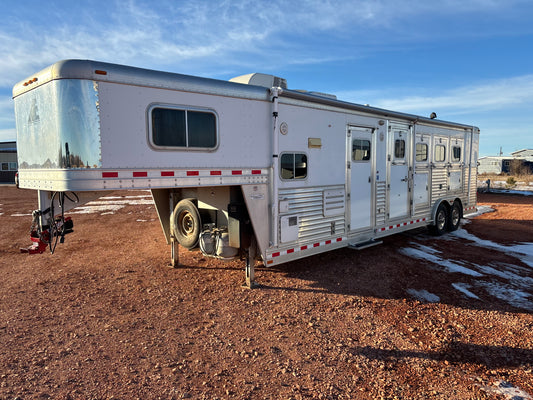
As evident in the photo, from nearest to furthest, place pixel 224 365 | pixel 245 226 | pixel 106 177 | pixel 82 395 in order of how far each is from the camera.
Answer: pixel 82 395, pixel 224 365, pixel 106 177, pixel 245 226

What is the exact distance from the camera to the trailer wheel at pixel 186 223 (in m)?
6.36

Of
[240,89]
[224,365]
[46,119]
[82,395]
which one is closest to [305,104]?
[240,89]

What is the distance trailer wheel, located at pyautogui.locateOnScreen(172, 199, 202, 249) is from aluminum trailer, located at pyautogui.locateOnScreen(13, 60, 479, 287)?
24 millimetres

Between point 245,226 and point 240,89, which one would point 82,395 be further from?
point 240,89

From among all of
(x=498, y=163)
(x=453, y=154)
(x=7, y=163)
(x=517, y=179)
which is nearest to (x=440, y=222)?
(x=453, y=154)

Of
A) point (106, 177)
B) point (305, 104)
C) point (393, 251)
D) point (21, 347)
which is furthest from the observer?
point (393, 251)

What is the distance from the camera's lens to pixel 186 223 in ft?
22.1

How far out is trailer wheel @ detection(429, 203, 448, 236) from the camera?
9541 mm

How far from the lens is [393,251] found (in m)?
8.07

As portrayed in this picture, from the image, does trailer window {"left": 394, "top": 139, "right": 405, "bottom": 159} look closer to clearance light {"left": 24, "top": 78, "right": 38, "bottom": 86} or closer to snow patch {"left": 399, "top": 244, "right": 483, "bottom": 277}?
Answer: snow patch {"left": 399, "top": 244, "right": 483, "bottom": 277}

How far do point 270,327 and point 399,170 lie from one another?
5182 millimetres

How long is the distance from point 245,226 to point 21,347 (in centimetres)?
309

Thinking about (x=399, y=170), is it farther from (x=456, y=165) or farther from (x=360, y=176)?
(x=456, y=165)

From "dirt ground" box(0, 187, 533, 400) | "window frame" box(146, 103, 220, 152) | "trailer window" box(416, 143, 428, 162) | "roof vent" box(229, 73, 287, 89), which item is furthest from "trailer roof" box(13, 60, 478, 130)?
"trailer window" box(416, 143, 428, 162)
